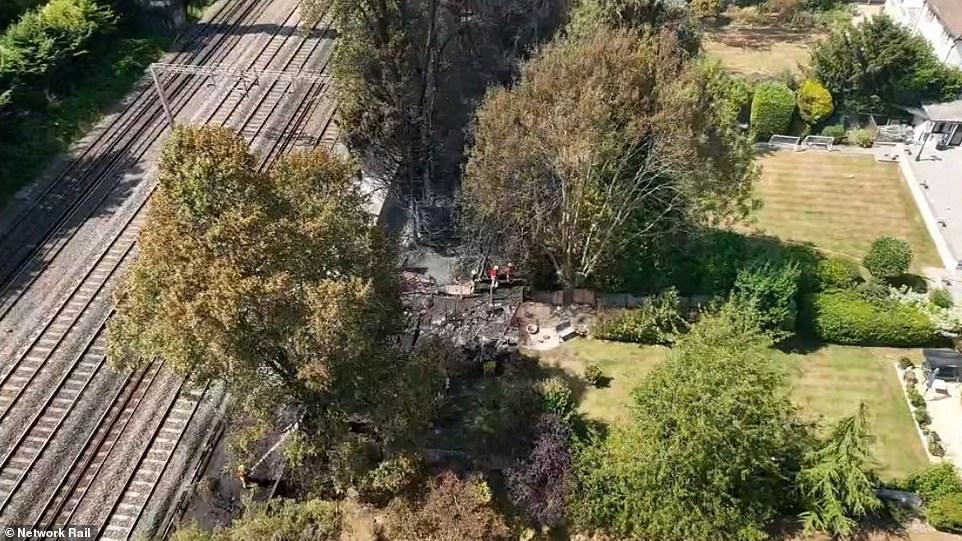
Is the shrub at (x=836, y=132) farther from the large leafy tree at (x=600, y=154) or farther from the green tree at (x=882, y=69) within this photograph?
the large leafy tree at (x=600, y=154)

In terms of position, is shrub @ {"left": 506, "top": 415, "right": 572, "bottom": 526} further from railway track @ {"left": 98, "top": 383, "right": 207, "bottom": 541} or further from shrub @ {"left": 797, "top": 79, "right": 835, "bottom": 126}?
shrub @ {"left": 797, "top": 79, "right": 835, "bottom": 126}

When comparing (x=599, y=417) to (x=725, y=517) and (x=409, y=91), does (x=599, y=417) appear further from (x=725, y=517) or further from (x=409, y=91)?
(x=409, y=91)

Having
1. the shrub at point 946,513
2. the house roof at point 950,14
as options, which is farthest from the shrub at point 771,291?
the house roof at point 950,14

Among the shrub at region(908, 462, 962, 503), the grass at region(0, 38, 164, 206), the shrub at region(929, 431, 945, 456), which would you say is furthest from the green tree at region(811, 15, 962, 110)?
the grass at region(0, 38, 164, 206)

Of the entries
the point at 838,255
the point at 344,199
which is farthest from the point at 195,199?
the point at 838,255

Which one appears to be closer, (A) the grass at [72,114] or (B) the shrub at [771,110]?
(A) the grass at [72,114]
